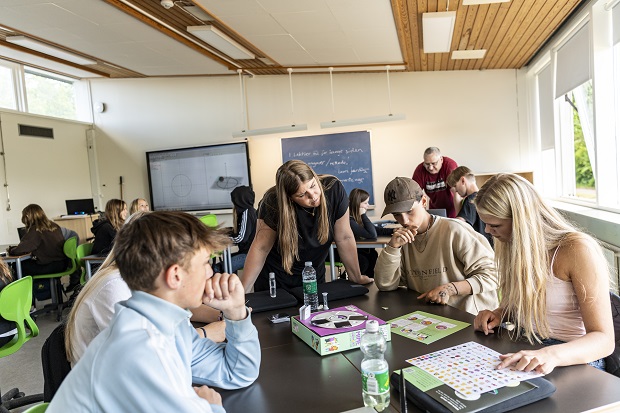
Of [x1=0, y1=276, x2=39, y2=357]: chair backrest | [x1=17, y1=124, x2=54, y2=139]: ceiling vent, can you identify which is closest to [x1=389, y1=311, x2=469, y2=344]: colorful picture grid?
[x1=0, y1=276, x2=39, y2=357]: chair backrest

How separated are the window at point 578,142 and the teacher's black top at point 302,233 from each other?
313cm

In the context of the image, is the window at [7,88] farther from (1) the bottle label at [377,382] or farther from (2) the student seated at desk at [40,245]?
(1) the bottle label at [377,382]

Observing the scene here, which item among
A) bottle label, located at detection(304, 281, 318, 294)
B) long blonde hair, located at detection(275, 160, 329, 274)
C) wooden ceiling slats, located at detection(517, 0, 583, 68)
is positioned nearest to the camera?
bottle label, located at detection(304, 281, 318, 294)

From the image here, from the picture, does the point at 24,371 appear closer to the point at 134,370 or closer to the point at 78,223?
the point at 134,370

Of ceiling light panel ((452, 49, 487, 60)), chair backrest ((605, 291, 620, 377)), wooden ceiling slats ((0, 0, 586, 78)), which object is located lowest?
chair backrest ((605, 291, 620, 377))

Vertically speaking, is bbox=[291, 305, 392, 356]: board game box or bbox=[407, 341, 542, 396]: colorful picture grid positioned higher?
bbox=[291, 305, 392, 356]: board game box

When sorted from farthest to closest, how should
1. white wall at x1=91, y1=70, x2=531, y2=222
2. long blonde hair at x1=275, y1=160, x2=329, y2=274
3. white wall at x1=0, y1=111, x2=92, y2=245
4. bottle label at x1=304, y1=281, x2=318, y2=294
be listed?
1. white wall at x1=91, y1=70, x2=531, y2=222
2. white wall at x1=0, y1=111, x2=92, y2=245
3. long blonde hair at x1=275, y1=160, x2=329, y2=274
4. bottle label at x1=304, y1=281, x2=318, y2=294

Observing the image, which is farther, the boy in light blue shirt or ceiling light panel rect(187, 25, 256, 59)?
ceiling light panel rect(187, 25, 256, 59)

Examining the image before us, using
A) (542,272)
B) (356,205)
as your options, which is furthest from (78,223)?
(542,272)

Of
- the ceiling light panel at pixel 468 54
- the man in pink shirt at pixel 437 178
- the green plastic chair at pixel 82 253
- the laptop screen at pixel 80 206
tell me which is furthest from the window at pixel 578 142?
the laptop screen at pixel 80 206

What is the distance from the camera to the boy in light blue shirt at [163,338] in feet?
2.87

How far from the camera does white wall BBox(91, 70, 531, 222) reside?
268 inches

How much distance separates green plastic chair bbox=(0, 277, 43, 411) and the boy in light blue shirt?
2.22 meters

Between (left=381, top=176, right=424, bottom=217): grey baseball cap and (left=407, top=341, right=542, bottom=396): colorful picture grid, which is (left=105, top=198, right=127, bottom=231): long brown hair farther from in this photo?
(left=407, top=341, right=542, bottom=396): colorful picture grid
